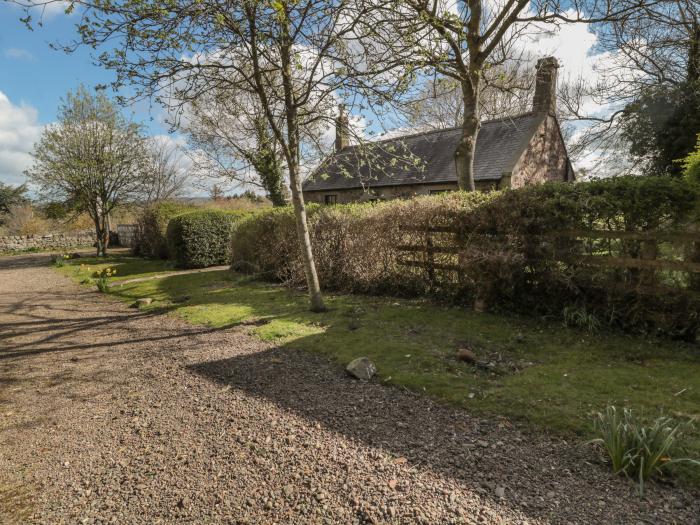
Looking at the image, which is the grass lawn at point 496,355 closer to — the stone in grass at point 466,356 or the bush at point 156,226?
the stone in grass at point 466,356

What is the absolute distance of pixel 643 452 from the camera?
2.63 metres

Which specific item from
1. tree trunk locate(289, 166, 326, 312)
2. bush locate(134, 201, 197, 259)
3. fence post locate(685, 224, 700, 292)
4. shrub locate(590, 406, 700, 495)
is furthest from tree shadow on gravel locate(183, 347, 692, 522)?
bush locate(134, 201, 197, 259)

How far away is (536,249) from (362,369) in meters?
3.59

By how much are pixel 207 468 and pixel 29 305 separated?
30.7 feet

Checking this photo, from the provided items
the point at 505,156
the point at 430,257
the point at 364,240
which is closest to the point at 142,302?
the point at 364,240

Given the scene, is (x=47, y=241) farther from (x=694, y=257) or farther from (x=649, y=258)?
(x=694, y=257)

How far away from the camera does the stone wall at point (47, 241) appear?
27.3 m

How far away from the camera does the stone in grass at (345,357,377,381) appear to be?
4.38 meters

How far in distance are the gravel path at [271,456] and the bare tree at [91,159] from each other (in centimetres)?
1793

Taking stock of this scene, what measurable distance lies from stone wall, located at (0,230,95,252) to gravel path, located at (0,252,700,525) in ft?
95.6

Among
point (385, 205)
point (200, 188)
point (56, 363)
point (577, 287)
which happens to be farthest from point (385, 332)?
point (200, 188)

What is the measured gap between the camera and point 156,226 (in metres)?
19.1

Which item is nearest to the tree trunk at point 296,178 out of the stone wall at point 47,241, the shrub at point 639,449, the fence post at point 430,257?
the fence post at point 430,257

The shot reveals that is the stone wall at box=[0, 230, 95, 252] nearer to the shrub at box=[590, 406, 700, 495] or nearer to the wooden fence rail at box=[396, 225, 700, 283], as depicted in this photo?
the wooden fence rail at box=[396, 225, 700, 283]
